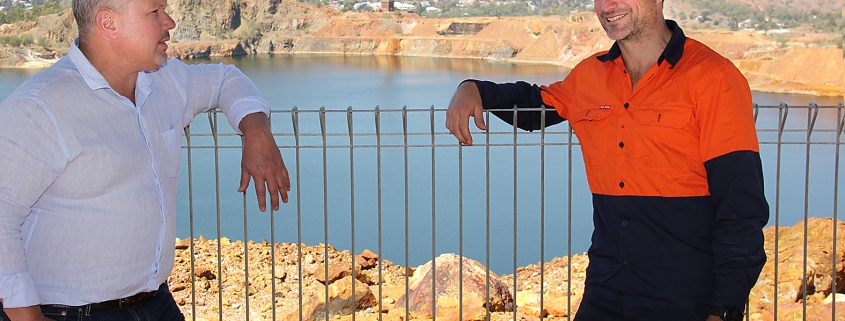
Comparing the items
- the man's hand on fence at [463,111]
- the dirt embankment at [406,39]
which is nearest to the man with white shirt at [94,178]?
the man's hand on fence at [463,111]

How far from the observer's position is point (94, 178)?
55.5 inches

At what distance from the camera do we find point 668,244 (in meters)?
1.73

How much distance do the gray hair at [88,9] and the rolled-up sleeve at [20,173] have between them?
0.18 meters

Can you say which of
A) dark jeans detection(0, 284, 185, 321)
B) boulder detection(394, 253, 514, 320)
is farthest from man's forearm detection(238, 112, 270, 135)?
boulder detection(394, 253, 514, 320)

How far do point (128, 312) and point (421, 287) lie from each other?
8.08 feet

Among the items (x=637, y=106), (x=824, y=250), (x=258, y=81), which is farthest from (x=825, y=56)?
(x=637, y=106)

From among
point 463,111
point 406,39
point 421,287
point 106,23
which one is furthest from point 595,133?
point 406,39

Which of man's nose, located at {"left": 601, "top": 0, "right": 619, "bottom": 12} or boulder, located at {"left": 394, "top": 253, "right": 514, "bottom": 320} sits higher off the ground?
man's nose, located at {"left": 601, "top": 0, "right": 619, "bottom": 12}

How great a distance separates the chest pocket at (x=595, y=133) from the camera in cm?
181

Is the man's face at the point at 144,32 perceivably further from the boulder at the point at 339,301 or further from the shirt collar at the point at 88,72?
the boulder at the point at 339,301

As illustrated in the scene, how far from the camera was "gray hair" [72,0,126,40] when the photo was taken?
1457mm

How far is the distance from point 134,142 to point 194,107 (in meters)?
0.31

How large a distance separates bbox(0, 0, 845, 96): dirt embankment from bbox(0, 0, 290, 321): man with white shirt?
29.0 m

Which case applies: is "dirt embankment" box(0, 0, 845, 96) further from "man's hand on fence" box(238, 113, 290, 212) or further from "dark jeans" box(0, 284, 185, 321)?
"dark jeans" box(0, 284, 185, 321)
